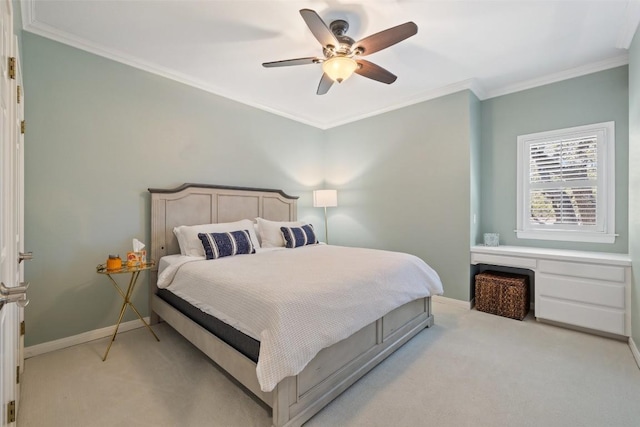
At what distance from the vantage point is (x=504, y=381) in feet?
6.58

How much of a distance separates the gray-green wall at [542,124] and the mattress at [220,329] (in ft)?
11.2

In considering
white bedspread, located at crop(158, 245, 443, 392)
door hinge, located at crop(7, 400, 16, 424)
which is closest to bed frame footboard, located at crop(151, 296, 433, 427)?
white bedspread, located at crop(158, 245, 443, 392)

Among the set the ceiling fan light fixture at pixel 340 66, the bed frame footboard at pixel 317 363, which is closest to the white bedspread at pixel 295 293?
the bed frame footboard at pixel 317 363

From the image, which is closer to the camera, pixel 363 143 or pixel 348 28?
pixel 348 28

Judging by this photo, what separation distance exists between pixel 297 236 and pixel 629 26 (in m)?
3.64

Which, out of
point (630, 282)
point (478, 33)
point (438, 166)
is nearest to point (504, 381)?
point (630, 282)

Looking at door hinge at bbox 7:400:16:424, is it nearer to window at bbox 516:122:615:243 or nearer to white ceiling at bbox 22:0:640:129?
white ceiling at bbox 22:0:640:129

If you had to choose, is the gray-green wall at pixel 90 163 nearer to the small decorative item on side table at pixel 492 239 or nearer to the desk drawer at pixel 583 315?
the small decorative item on side table at pixel 492 239

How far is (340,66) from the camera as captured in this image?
2.33 metres

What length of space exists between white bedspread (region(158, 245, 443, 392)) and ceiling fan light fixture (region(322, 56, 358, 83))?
163 centimetres

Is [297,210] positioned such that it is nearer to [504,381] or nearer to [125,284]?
[125,284]

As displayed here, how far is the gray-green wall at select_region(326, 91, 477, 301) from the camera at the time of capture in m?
3.53

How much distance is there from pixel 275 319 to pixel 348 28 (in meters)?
2.38

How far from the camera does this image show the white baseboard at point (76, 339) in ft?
7.76
